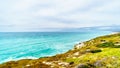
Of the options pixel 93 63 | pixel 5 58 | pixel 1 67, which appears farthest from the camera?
pixel 5 58

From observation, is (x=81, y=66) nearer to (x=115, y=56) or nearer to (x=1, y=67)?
(x=115, y=56)

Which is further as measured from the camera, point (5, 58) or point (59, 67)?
point (5, 58)

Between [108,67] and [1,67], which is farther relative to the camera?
[1,67]

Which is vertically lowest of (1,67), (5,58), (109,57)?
(5,58)

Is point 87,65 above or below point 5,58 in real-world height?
above

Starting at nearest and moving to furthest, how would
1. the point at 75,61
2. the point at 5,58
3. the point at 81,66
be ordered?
the point at 81,66 < the point at 75,61 < the point at 5,58

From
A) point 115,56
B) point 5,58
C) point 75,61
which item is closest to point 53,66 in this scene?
point 75,61

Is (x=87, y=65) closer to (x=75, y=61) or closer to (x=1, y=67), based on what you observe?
(x=75, y=61)

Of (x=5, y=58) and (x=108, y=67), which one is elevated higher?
(x=108, y=67)

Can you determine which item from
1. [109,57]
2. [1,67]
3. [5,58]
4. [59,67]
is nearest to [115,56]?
[109,57]
